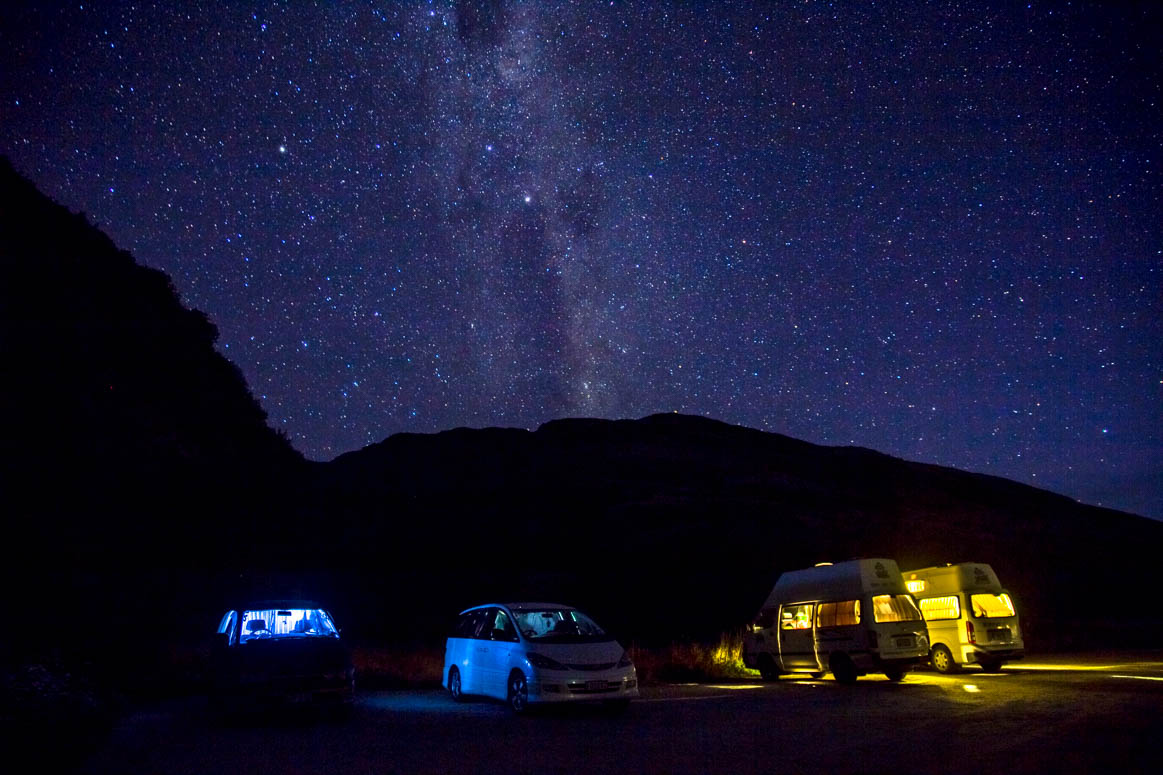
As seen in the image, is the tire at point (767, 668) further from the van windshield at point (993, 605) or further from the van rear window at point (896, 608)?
the van windshield at point (993, 605)

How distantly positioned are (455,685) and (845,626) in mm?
8030

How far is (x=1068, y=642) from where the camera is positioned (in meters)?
30.9

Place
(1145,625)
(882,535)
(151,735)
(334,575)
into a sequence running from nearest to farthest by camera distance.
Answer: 1. (151,735)
2. (1145,625)
3. (334,575)
4. (882,535)

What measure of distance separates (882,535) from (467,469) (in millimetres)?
34930

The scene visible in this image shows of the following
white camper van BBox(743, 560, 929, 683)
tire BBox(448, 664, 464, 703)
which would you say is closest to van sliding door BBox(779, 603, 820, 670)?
white camper van BBox(743, 560, 929, 683)

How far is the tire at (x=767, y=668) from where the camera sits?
19891mm

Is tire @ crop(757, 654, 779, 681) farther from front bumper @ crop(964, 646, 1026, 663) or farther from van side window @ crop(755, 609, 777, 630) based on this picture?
front bumper @ crop(964, 646, 1026, 663)

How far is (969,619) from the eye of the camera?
2011 centimetres

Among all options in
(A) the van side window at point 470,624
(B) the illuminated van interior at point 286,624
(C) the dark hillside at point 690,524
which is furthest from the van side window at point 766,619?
(C) the dark hillside at point 690,524

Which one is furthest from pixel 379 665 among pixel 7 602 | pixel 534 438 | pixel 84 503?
pixel 534 438

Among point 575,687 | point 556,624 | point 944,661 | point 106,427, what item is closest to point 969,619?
point 944,661

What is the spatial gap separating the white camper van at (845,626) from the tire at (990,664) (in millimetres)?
2905

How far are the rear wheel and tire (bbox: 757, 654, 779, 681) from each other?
4060 mm

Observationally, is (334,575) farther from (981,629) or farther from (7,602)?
(981,629)
